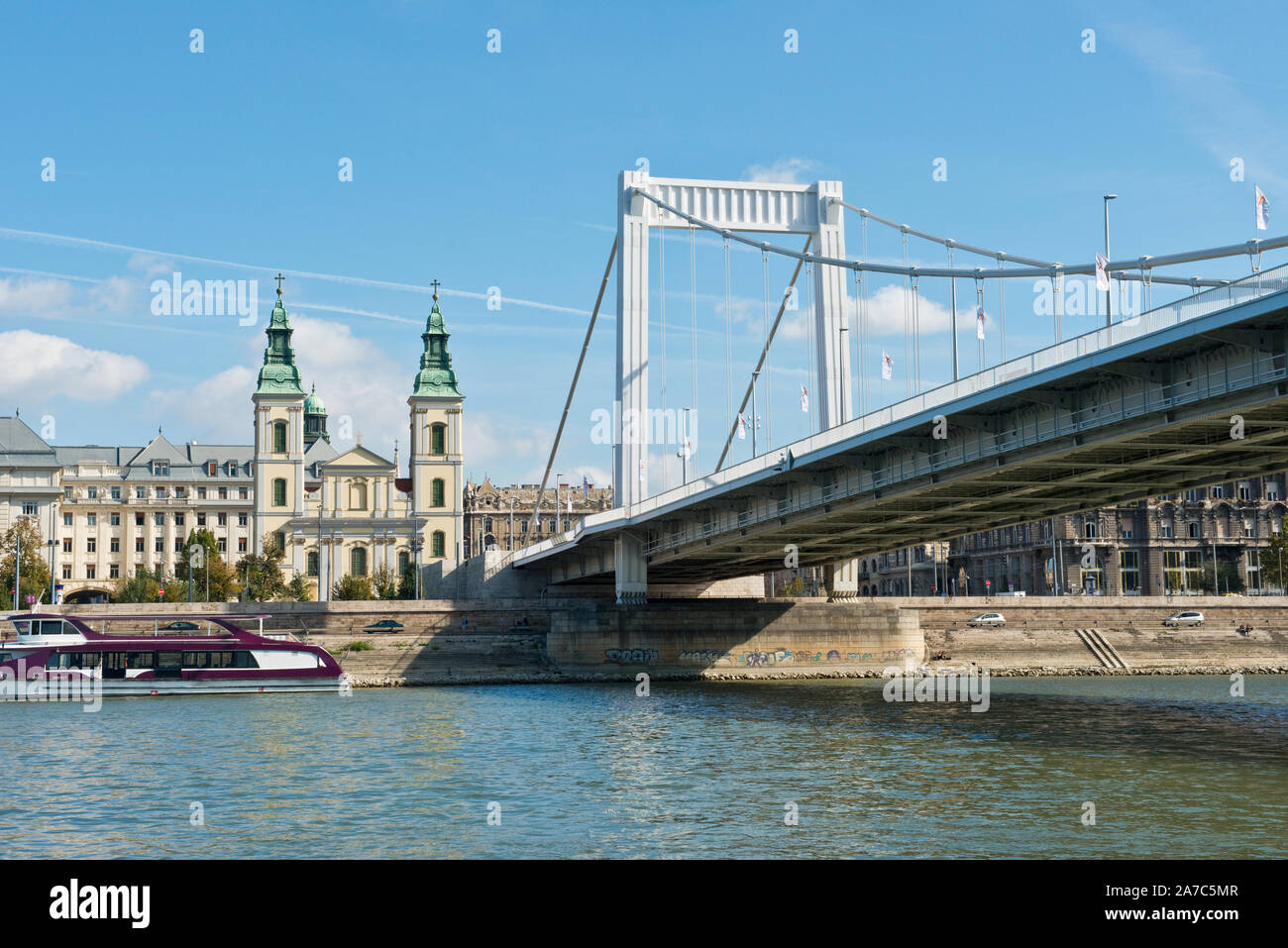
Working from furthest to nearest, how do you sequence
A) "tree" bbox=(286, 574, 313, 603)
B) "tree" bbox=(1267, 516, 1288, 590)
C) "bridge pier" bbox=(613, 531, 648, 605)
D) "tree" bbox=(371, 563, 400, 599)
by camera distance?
"tree" bbox=(286, 574, 313, 603) < "tree" bbox=(1267, 516, 1288, 590) < "tree" bbox=(371, 563, 400, 599) < "bridge pier" bbox=(613, 531, 648, 605)

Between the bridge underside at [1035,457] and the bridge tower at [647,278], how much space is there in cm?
345

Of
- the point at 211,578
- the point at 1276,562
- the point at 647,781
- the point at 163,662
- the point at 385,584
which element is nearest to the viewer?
the point at 647,781

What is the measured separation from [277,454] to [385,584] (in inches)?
1033

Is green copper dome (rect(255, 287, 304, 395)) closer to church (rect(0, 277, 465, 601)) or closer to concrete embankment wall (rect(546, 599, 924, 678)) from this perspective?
church (rect(0, 277, 465, 601))

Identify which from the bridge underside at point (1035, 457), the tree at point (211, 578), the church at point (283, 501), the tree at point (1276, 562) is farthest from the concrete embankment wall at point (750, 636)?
the church at point (283, 501)

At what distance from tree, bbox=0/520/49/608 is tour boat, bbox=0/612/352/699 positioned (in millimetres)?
36015

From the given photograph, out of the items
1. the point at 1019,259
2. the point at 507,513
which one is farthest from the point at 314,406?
the point at 1019,259

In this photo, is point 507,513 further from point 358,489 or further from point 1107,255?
point 1107,255

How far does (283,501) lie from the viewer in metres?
121

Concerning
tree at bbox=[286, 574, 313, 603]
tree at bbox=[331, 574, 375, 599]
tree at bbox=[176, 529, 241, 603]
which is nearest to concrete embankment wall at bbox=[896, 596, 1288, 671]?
tree at bbox=[331, 574, 375, 599]

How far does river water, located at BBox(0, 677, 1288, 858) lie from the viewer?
20.0m
